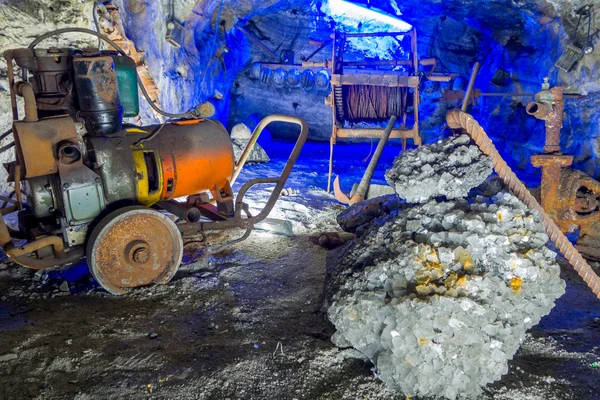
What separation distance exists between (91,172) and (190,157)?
71 centimetres

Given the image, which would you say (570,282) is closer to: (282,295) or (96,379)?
(282,295)

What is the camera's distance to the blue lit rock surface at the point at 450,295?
7.06 feet

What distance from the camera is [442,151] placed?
10.2 feet

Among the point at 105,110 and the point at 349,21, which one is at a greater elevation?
the point at 349,21

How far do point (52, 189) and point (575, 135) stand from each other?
6.78 meters

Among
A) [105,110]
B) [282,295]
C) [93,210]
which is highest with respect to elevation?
[105,110]

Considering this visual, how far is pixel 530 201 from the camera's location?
273 cm

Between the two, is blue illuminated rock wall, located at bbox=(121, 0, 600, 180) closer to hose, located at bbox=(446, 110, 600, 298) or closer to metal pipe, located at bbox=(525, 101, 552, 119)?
metal pipe, located at bbox=(525, 101, 552, 119)

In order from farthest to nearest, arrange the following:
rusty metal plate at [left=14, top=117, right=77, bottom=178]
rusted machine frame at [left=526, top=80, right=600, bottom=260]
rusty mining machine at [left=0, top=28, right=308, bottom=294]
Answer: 1. rusted machine frame at [left=526, top=80, right=600, bottom=260]
2. rusty mining machine at [left=0, top=28, right=308, bottom=294]
3. rusty metal plate at [left=14, top=117, right=77, bottom=178]

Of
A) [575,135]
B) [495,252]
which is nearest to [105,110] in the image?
[495,252]

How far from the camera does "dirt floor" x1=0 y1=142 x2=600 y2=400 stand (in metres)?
2.18

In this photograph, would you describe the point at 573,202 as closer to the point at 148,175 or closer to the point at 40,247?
the point at 148,175

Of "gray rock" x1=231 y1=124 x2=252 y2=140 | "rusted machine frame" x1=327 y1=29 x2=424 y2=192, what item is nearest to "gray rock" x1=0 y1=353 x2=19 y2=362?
"rusted machine frame" x1=327 y1=29 x2=424 y2=192

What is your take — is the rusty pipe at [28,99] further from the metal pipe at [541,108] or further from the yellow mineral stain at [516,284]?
the metal pipe at [541,108]
